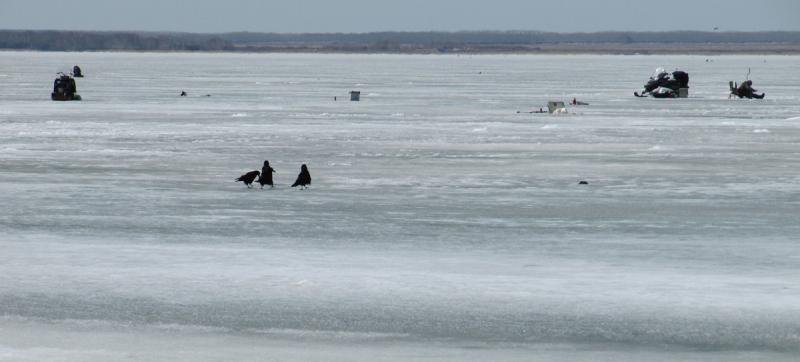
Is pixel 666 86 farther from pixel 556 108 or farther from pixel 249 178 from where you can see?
pixel 249 178

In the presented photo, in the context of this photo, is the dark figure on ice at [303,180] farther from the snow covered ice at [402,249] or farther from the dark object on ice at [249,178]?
the dark object on ice at [249,178]

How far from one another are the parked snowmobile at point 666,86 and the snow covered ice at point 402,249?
27025 millimetres

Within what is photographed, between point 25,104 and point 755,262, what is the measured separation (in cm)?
3632

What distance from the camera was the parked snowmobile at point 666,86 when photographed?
55.3 meters

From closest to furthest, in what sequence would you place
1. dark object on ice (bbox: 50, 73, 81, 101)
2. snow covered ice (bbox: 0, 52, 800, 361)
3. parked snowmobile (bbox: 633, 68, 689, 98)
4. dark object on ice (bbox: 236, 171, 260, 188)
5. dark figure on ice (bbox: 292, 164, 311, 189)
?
1. snow covered ice (bbox: 0, 52, 800, 361)
2. dark figure on ice (bbox: 292, 164, 311, 189)
3. dark object on ice (bbox: 236, 171, 260, 188)
4. dark object on ice (bbox: 50, 73, 81, 101)
5. parked snowmobile (bbox: 633, 68, 689, 98)

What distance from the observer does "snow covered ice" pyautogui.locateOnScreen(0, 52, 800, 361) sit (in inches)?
368

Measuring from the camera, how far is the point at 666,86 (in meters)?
58.0

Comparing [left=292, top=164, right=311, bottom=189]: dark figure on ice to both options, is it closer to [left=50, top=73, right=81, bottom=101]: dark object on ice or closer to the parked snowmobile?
[left=50, top=73, right=81, bottom=101]: dark object on ice

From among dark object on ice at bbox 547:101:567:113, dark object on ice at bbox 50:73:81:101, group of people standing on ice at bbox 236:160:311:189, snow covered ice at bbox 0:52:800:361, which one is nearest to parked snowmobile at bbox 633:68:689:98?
dark object on ice at bbox 547:101:567:113

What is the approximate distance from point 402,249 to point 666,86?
46.2 meters

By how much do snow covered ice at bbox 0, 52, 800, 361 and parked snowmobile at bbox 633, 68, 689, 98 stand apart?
88.7 ft

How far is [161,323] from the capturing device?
9773 millimetres

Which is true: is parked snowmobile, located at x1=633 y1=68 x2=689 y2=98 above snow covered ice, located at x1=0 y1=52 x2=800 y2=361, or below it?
below

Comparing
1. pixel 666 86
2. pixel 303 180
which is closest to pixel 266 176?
pixel 303 180
